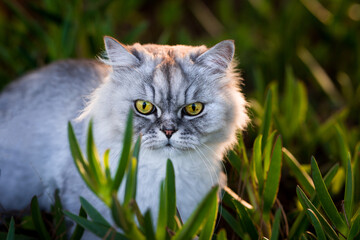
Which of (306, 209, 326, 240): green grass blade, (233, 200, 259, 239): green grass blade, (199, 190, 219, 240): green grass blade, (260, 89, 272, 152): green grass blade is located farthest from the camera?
(260, 89, 272, 152): green grass blade

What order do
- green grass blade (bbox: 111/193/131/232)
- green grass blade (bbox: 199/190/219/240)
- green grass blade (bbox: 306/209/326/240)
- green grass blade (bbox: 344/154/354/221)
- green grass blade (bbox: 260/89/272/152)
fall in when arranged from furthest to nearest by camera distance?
green grass blade (bbox: 260/89/272/152) → green grass blade (bbox: 344/154/354/221) → green grass blade (bbox: 306/209/326/240) → green grass blade (bbox: 199/190/219/240) → green grass blade (bbox: 111/193/131/232)

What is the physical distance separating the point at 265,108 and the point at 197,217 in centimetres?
104

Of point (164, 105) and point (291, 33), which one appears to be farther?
point (291, 33)

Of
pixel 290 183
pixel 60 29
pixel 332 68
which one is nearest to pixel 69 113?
pixel 60 29

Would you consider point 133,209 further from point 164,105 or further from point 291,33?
point 291,33

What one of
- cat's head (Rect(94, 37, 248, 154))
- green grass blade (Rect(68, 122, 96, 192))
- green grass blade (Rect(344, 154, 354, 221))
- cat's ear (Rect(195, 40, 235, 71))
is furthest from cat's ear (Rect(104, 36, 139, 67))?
green grass blade (Rect(344, 154, 354, 221))

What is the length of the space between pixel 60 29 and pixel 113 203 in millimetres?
2498

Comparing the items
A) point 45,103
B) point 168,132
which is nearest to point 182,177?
point 168,132

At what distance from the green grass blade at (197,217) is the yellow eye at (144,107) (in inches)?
22.5

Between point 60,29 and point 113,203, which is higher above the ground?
point 60,29

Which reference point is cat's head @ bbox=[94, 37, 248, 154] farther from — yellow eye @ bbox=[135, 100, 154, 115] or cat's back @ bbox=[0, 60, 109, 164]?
cat's back @ bbox=[0, 60, 109, 164]

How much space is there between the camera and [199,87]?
1.83 metres

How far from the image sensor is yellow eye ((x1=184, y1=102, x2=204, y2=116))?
1.78 m

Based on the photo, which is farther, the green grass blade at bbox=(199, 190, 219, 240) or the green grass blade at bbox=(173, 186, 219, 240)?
the green grass blade at bbox=(199, 190, 219, 240)
